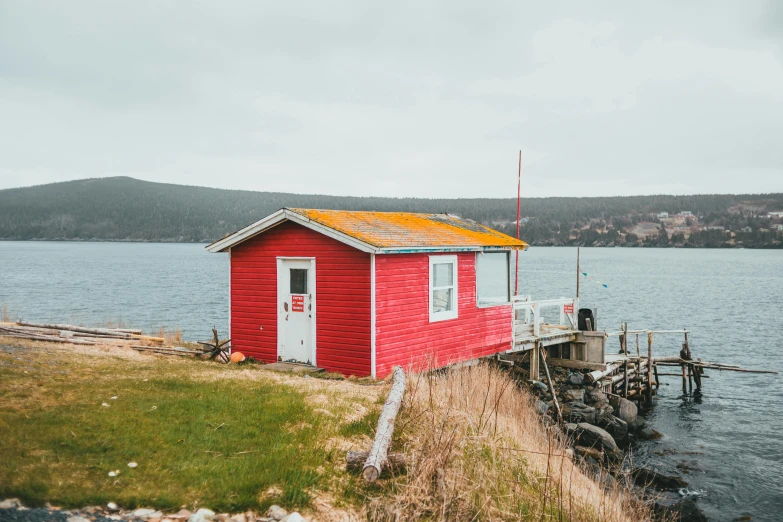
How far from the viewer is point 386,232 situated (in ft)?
55.5

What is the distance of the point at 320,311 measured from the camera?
53.6ft

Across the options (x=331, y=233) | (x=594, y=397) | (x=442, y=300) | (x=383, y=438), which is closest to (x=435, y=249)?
(x=442, y=300)

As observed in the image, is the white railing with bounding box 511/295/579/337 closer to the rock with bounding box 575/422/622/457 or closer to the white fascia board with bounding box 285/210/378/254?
the rock with bounding box 575/422/622/457

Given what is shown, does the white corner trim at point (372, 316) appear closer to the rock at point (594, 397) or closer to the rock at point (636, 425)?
the rock at point (594, 397)

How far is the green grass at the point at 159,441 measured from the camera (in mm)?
7195

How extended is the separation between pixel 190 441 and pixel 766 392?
26.0m

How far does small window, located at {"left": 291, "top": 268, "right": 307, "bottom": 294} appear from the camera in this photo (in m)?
16.7

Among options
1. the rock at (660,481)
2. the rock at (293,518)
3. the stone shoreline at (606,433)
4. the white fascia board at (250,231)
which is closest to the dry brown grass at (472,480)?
the rock at (293,518)

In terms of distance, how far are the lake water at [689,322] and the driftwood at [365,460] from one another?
988cm

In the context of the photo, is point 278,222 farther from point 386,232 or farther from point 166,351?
point 166,351

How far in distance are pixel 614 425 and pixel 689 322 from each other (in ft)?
107

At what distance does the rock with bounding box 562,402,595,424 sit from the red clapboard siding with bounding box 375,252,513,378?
8.92ft

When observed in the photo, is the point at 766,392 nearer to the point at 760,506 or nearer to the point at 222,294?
the point at 760,506

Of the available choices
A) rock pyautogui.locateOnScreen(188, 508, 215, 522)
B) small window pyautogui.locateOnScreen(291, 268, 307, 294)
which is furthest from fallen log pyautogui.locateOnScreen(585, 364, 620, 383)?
rock pyautogui.locateOnScreen(188, 508, 215, 522)
